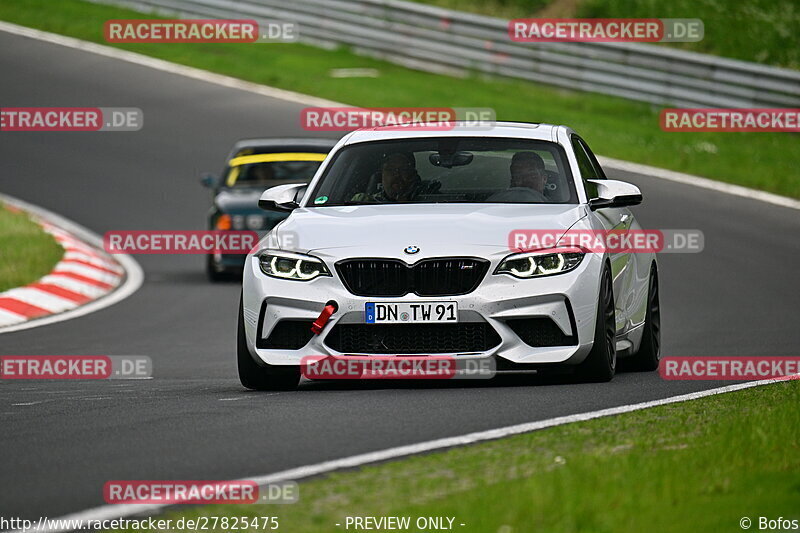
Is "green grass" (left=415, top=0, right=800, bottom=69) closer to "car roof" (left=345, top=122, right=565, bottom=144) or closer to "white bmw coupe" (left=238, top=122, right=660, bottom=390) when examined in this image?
"car roof" (left=345, top=122, right=565, bottom=144)

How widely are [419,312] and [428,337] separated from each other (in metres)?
0.16

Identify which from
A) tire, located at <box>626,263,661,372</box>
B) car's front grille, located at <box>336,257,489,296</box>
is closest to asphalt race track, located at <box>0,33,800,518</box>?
car's front grille, located at <box>336,257,489,296</box>

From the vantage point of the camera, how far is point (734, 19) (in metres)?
32.8

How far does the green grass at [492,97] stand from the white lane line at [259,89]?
0.29 metres

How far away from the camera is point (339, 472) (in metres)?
6.43

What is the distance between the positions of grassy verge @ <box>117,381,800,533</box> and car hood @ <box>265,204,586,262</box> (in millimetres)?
1807

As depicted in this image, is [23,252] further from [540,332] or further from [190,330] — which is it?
[540,332]

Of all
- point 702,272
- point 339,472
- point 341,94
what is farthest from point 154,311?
point 341,94

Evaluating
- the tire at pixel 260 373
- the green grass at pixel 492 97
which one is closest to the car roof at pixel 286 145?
the green grass at pixel 492 97

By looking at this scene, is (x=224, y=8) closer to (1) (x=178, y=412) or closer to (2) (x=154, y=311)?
(2) (x=154, y=311)

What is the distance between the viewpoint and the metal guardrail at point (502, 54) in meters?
27.3

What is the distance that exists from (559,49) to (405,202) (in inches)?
804

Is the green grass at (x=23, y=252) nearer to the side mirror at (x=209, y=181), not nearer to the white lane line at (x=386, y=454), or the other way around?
the side mirror at (x=209, y=181)

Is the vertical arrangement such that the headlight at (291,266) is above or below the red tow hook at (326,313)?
above
